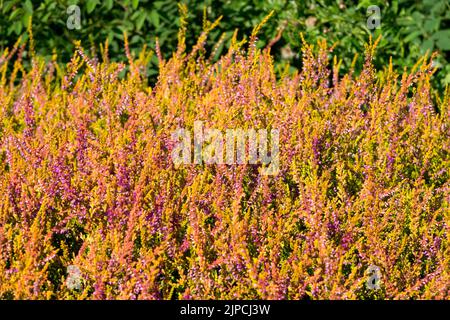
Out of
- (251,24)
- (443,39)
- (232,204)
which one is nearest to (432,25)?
(443,39)

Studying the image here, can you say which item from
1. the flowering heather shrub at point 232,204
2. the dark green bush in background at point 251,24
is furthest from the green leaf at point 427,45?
the flowering heather shrub at point 232,204

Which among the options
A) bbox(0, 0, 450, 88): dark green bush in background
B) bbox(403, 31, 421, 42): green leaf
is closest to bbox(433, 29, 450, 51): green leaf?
bbox(0, 0, 450, 88): dark green bush in background

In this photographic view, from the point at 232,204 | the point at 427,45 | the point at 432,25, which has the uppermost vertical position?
the point at 432,25

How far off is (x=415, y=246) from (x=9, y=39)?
13.1 ft

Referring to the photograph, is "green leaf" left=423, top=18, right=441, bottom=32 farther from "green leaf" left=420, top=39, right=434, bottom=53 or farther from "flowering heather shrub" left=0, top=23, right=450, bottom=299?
"flowering heather shrub" left=0, top=23, right=450, bottom=299

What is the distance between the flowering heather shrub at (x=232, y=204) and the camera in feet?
7.94

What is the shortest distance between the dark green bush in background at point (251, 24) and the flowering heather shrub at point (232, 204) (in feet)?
4.90

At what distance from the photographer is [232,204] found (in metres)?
2.57

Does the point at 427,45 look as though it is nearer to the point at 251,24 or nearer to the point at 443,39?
the point at 443,39

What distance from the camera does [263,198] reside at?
2.76m

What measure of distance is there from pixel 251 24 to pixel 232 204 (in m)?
2.97

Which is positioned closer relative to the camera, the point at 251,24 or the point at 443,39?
the point at 443,39

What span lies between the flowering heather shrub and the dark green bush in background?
1.49 m
